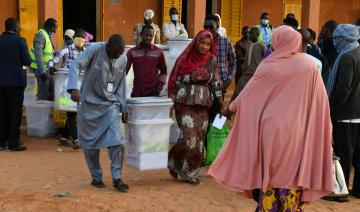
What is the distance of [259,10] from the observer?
47.7 ft

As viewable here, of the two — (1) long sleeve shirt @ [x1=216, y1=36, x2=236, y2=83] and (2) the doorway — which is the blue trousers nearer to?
(1) long sleeve shirt @ [x1=216, y1=36, x2=236, y2=83]

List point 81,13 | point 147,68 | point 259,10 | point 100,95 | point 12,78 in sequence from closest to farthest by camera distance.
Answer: point 100,95 < point 147,68 < point 12,78 < point 259,10 < point 81,13

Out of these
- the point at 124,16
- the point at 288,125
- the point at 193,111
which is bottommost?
the point at 193,111

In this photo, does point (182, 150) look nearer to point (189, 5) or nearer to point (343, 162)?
point (343, 162)

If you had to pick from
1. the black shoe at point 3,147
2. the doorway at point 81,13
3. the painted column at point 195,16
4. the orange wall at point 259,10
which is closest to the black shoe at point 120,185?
the black shoe at point 3,147

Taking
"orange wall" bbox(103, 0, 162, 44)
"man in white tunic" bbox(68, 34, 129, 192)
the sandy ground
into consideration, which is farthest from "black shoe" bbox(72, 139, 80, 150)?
"orange wall" bbox(103, 0, 162, 44)

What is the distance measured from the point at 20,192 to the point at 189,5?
646 cm

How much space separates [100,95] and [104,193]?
1032 millimetres

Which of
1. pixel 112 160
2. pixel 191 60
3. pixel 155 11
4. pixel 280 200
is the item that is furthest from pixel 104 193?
pixel 155 11

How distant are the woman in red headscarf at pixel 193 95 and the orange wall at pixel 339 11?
9828mm

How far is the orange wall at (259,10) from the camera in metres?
14.5

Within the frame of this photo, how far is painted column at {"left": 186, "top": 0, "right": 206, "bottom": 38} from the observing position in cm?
1134

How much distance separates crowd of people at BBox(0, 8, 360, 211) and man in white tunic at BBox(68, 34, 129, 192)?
0.01 metres

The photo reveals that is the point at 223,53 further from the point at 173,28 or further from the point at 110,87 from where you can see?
the point at 173,28
